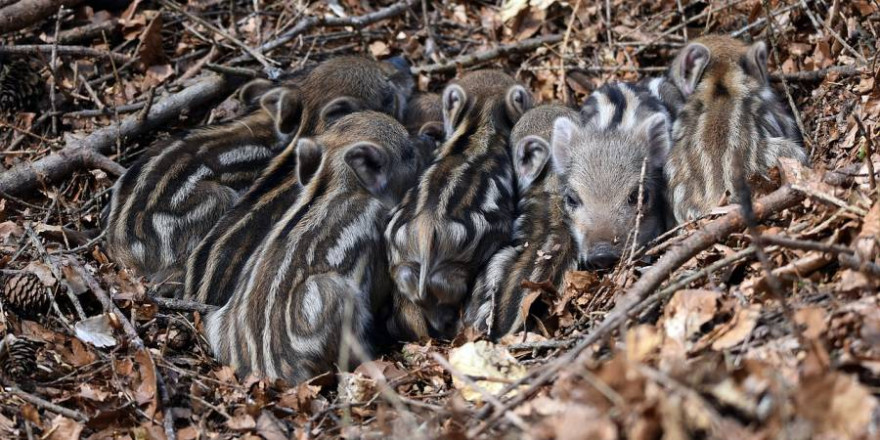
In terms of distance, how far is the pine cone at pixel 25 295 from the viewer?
4875mm

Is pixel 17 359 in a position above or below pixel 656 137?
below

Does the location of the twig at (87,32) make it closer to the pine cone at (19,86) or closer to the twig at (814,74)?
the pine cone at (19,86)

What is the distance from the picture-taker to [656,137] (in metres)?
5.50

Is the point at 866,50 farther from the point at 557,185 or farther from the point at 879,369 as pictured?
the point at 879,369

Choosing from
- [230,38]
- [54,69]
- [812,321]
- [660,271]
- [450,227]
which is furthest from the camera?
[230,38]

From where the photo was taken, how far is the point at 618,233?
5.02 metres

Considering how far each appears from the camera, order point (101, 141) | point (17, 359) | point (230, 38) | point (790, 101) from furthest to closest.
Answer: point (230, 38), point (101, 141), point (790, 101), point (17, 359)

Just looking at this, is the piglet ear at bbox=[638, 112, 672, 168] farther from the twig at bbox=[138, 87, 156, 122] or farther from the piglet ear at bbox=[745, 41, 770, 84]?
the twig at bbox=[138, 87, 156, 122]

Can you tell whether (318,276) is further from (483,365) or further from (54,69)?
(54,69)

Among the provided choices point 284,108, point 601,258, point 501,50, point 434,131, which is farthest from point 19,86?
point 601,258

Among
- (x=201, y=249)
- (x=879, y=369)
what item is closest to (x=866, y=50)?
(x=879, y=369)

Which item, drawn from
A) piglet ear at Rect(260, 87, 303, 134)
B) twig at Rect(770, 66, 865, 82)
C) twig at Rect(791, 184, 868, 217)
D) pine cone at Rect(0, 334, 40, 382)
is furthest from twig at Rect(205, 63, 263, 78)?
twig at Rect(791, 184, 868, 217)

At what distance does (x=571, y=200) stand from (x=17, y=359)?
Result: 302cm

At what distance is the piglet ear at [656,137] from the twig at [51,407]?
11.1 feet
